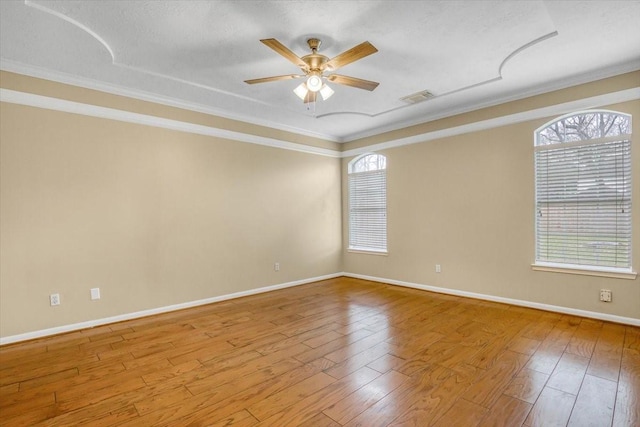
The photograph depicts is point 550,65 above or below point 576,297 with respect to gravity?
above

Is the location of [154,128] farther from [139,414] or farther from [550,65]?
[550,65]

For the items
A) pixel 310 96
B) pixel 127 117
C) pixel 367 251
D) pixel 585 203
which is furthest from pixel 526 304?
pixel 127 117

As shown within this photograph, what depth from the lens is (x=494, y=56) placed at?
3000mm

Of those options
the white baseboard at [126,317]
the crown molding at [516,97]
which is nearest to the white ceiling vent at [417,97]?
the crown molding at [516,97]

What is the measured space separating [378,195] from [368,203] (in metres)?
0.27

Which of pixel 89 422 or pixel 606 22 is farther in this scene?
pixel 606 22

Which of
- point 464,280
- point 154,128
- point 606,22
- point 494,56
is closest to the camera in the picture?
point 606,22

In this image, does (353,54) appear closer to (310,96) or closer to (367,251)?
(310,96)

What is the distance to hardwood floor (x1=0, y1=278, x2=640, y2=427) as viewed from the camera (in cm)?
188

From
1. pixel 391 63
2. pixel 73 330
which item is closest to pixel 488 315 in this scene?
pixel 391 63

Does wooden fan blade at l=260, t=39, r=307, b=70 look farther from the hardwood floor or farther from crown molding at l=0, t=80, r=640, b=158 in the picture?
the hardwood floor

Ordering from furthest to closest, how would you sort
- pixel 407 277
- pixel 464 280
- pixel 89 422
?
pixel 407 277, pixel 464 280, pixel 89 422

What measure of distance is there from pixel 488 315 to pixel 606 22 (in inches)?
116

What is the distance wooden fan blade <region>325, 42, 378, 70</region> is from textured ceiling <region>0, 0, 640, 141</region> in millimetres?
231
